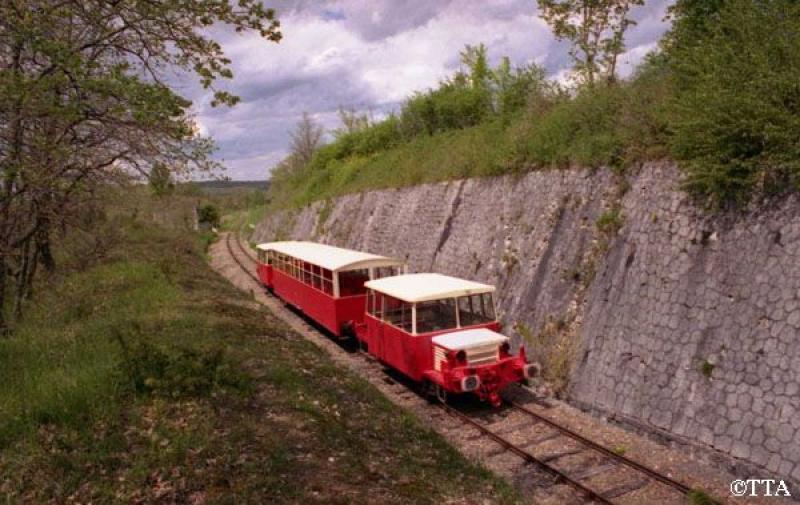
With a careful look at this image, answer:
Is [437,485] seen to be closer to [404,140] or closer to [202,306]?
[202,306]

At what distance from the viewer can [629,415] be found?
33.5 ft

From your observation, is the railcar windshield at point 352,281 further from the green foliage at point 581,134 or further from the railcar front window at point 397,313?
the green foliage at point 581,134

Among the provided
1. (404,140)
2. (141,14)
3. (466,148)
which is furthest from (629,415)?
(404,140)

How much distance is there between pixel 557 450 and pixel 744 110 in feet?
20.3

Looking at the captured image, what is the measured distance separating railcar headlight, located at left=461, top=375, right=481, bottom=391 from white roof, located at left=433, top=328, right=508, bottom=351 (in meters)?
0.54

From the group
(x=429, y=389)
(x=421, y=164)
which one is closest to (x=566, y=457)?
(x=429, y=389)

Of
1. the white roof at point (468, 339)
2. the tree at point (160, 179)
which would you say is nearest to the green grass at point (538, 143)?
the white roof at point (468, 339)

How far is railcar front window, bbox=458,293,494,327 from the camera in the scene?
40.0 ft

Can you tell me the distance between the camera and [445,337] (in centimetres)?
1159

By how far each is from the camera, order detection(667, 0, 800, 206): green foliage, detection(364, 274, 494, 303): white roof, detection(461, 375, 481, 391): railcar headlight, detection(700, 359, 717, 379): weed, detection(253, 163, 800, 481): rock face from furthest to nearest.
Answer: detection(364, 274, 494, 303): white roof < detection(461, 375, 481, 391): railcar headlight < detection(667, 0, 800, 206): green foliage < detection(700, 359, 717, 379): weed < detection(253, 163, 800, 481): rock face

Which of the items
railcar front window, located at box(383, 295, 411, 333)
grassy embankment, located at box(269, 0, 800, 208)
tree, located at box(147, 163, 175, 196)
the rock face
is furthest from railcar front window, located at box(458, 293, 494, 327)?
tree, located at box(147, 163, 175, 196)

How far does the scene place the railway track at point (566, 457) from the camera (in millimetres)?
7969

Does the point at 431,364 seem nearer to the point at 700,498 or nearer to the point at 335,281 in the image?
the point at 335,281

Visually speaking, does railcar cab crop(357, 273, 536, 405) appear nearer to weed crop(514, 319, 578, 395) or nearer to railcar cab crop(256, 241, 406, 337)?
weed crop(514, 319, 578, 395)
